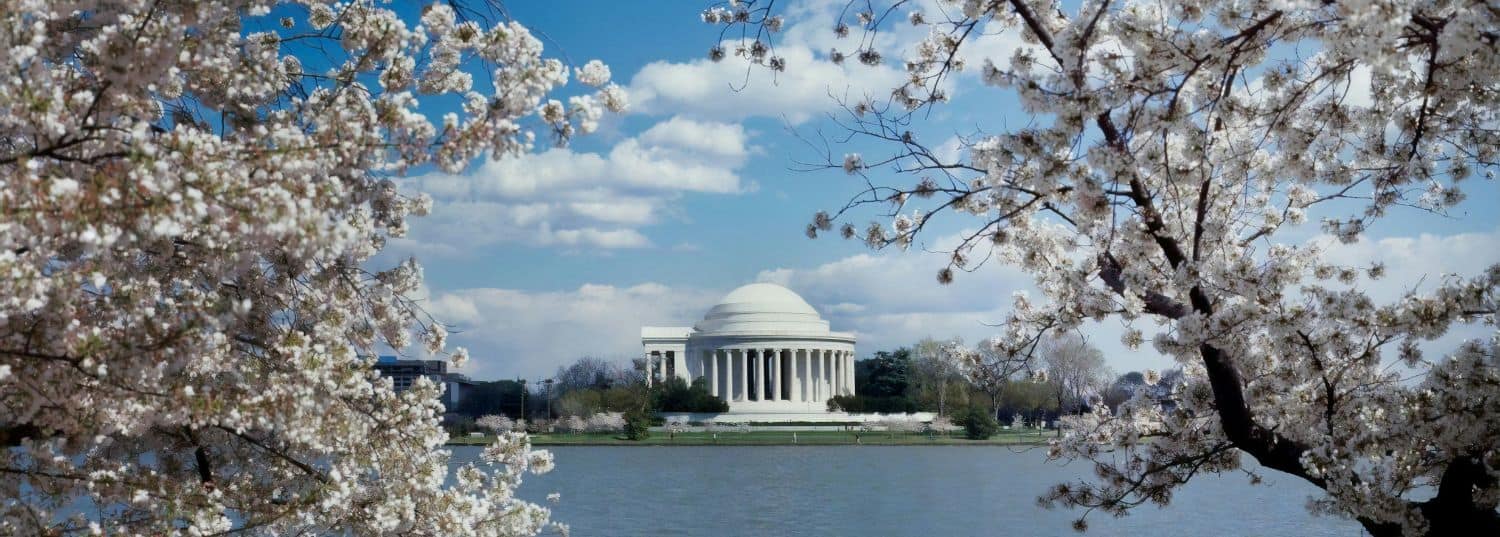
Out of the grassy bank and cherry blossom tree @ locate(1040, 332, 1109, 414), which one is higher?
cherry blossom tree @ locate(1040, 332, 1109, 414)

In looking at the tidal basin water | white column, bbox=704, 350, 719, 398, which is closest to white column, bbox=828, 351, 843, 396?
white column, bbox=704, 350, 719, 398

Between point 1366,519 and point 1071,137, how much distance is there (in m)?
2.47

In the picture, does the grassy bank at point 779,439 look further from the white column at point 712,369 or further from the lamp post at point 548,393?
the white column at point 712,369

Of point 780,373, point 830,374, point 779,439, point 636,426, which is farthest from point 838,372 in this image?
point 636,426

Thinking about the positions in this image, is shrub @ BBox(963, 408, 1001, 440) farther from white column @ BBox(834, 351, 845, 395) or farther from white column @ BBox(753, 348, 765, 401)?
white column @ BBox(834, 351, 845, 395)

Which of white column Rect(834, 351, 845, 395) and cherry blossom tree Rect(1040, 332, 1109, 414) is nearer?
cherry blossom tree Rect(1040, 332, 1109, 414)

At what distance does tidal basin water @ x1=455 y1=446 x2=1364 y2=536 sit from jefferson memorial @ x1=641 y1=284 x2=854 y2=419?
119ft

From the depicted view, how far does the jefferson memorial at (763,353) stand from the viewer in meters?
79.4

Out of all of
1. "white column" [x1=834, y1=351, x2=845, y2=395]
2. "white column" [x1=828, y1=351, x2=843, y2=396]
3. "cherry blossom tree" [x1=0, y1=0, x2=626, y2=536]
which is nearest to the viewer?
"cherry blossom tree" [x1=0, y1=0, x2=626, y2=536]

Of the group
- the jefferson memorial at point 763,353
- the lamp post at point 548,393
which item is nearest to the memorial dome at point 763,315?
the jefferson memorial at point 763,353

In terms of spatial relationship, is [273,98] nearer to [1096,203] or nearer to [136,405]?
[136,405]

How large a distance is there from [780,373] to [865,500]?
56.8 meters

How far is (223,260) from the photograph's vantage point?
3889 mm

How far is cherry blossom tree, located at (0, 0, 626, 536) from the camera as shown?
309 cm
